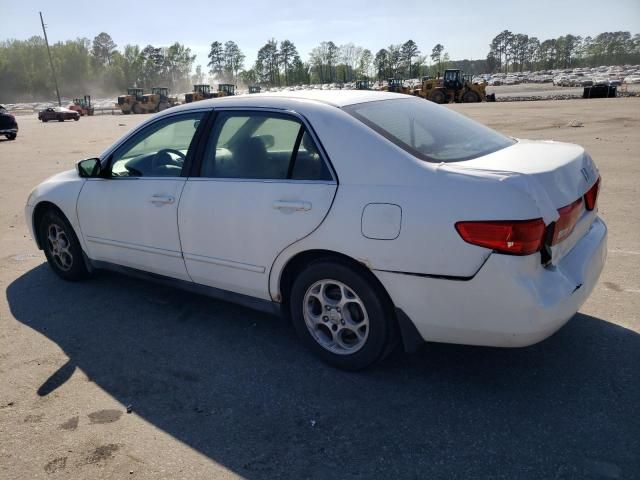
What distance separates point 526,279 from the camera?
8.01ft

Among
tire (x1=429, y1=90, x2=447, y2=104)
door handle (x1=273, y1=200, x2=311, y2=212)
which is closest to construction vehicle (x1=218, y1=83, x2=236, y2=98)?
tire (x1=429, y1=90, x2=447, y2=104)

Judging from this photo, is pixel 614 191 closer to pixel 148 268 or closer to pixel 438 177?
pixel 438 177

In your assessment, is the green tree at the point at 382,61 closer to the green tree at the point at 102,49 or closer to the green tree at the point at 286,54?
the green tree at the point at 286,54

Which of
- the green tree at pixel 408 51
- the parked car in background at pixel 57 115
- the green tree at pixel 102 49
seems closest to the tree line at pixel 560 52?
the green tree at pixel 408 51

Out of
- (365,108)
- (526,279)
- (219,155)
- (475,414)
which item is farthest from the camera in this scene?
(219,155)

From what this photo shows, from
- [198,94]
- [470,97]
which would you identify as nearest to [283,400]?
[470,97]

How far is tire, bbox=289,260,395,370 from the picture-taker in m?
2.84

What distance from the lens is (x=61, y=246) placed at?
4715mm

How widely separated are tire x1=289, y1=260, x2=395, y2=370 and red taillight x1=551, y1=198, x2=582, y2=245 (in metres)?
0.93

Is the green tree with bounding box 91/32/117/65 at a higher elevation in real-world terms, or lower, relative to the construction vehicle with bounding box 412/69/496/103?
higher

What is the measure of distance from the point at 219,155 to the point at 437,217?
65.3 inches

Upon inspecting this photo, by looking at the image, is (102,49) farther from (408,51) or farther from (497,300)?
(497,300)

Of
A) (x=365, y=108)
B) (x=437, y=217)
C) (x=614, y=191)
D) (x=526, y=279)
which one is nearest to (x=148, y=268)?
(x=365, y=108)

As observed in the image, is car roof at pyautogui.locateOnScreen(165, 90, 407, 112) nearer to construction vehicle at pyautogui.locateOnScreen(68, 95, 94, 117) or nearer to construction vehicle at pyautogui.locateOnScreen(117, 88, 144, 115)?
construction vehicle at pyautogui.locateOnScreen(117, 88, 144, 115)
